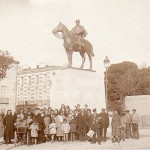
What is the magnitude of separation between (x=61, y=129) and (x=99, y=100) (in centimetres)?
379

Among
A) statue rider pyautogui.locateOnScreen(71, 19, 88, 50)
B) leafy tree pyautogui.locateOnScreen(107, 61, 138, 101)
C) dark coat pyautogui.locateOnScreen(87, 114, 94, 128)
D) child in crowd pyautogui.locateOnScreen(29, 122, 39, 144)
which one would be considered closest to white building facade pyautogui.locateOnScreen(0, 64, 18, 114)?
leafy tree pyautogui.locateOnScreen(107, 61, 138, 101)

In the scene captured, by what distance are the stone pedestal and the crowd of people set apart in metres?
2.06

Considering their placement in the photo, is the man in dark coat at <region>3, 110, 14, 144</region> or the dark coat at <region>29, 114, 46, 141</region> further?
the man in dark coat at <region>3, 110, 14, 144</region>

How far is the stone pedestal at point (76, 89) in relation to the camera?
14.2 meters

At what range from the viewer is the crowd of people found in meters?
11.2

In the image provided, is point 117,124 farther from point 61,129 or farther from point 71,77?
point 71,77

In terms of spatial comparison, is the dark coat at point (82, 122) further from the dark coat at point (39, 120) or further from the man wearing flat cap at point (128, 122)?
the man wearing flat cap at point (128, 122)

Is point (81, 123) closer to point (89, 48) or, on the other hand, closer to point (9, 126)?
point (9, 126)

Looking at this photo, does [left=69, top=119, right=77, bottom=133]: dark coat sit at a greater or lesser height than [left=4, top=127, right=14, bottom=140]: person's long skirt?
greater

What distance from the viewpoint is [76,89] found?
14258mm

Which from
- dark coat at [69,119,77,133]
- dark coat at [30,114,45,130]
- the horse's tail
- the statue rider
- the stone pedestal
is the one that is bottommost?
dark coat at [69,119,77,133]

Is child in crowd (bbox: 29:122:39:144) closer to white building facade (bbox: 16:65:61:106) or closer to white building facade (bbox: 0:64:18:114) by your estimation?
white building facade (bbox: 0:64:18:114)

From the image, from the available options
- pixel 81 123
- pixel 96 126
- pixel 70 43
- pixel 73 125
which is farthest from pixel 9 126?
pixel 70 43

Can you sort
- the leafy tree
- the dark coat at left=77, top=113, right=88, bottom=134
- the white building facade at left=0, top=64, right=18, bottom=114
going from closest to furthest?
the dark coat at left=77, top=113, right=88, bottom=134 < the white building facade at left=0, top=64, right=18, bottom=114 < the leafy tree
